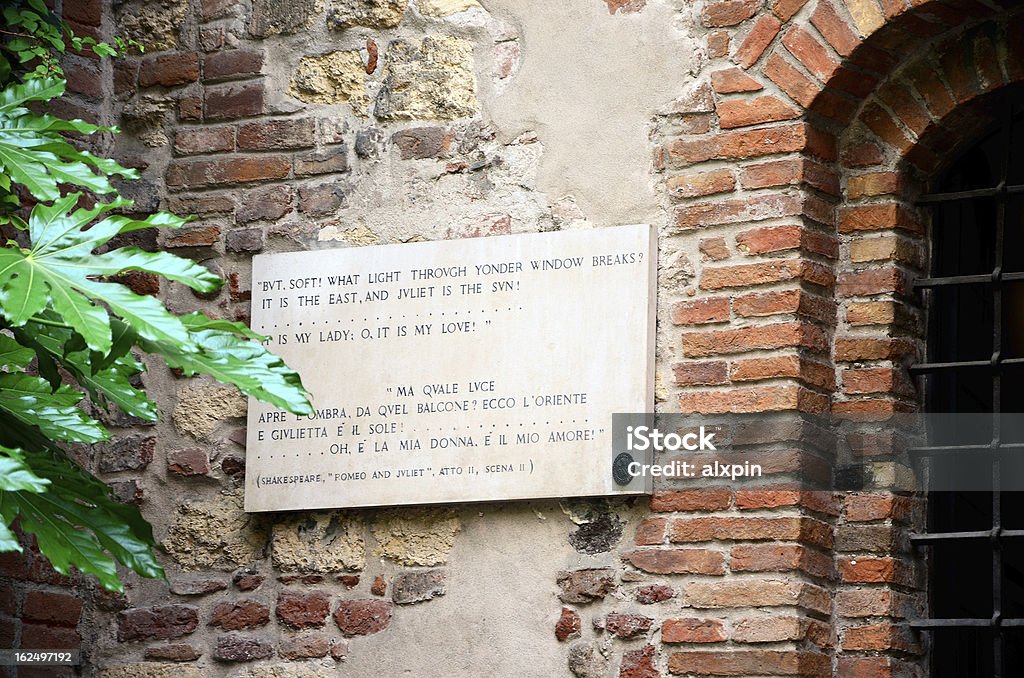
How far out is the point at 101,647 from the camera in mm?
4586

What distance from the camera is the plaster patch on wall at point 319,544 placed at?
173 inches

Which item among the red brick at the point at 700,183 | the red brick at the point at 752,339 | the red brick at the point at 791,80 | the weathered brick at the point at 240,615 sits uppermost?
the red brick at the point at 791,80

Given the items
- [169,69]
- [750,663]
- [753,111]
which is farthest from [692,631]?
[169,69]

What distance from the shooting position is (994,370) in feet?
13.4

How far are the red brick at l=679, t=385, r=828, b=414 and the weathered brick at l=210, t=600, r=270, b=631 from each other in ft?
4.44

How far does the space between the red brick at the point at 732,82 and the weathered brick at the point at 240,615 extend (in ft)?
6.42

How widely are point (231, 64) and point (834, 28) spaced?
74.0 inches

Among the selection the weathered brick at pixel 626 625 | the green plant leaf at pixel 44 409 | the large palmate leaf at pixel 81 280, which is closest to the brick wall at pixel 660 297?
the weathered brick at pixel 626 625

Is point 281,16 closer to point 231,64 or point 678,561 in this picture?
point 231,64

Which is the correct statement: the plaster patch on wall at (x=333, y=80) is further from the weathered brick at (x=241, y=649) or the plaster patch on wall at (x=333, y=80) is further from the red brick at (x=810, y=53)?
the weathered brick at (x=241, y=649)

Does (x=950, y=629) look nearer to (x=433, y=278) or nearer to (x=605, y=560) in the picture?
(x=605, y=560)

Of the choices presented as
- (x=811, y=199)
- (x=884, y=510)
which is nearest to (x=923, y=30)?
(x=811, y=199)

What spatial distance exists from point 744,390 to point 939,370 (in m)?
0.57

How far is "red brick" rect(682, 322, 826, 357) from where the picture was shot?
4.05 meters
